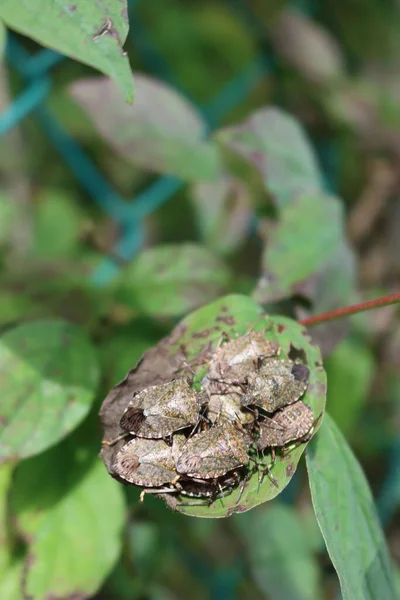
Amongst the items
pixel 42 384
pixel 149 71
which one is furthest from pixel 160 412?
pixel 149 71

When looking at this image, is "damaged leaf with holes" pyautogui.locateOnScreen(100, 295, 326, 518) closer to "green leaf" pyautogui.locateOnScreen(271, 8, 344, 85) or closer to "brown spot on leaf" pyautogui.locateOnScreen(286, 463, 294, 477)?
"brown spot on leaf" pyautogui.locateOnScreen(286, 463, 294, 477)

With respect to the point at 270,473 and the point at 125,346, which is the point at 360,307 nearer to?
the point at 270,473

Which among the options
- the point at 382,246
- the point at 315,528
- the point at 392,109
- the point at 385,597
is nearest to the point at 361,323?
the point at 382,246

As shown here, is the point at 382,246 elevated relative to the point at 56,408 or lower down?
lower down

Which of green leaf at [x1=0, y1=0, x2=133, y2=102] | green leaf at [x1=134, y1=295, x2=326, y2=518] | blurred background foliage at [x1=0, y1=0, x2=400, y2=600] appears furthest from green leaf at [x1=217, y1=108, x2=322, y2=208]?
green leaf at [x1=0, y1=0, x2=133, y2=102]

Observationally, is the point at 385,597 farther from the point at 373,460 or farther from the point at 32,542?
the point at 373,460

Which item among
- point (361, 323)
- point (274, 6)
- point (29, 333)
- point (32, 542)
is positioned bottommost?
point (361, 323)
